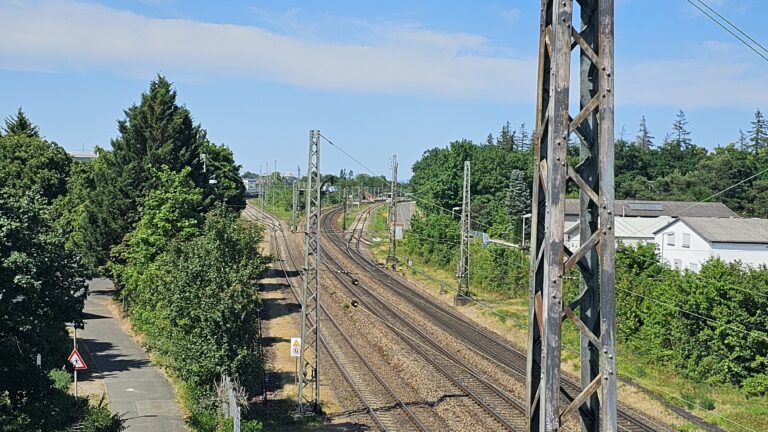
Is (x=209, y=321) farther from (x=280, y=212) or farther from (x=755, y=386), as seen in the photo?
(x=280, y=212)

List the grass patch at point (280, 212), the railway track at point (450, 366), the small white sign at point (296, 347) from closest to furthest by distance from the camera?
the railway track at point (450, 366)
the small white sign at point (296, 347)
the grass patch at point (280, 212)

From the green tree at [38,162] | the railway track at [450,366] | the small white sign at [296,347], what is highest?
the green tree at [38,162]

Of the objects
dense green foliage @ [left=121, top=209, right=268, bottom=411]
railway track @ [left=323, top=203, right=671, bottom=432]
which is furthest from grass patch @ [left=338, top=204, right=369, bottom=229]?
dense green foliage @ [left=121, top=209, right=268, bottom=411]

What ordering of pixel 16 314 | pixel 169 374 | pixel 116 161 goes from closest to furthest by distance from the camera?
pixel 16 314, pixel 169 374, pixel 116 161

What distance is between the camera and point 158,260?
30.5 metres

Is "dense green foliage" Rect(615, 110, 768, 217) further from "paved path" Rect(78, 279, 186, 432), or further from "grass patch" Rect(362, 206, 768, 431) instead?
"paved path" Rect(78, 279, 186, 432)

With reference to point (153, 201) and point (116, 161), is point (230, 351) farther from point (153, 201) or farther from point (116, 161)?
point (116, 161)

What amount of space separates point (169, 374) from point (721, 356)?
18773 millimetres

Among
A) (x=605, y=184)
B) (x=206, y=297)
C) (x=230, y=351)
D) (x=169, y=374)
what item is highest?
(x=605, y=184)

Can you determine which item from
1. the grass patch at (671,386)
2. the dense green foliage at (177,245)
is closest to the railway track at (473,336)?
the grass patch at (671,386)

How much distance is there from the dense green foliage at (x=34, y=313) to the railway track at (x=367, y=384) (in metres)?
7.39

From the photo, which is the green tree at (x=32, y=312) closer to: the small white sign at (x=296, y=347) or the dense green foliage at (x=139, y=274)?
the dense green foliage at (x=139, y=274)

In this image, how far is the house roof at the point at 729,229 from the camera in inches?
1809

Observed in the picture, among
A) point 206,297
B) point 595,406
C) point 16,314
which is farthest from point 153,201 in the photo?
point 595,406
